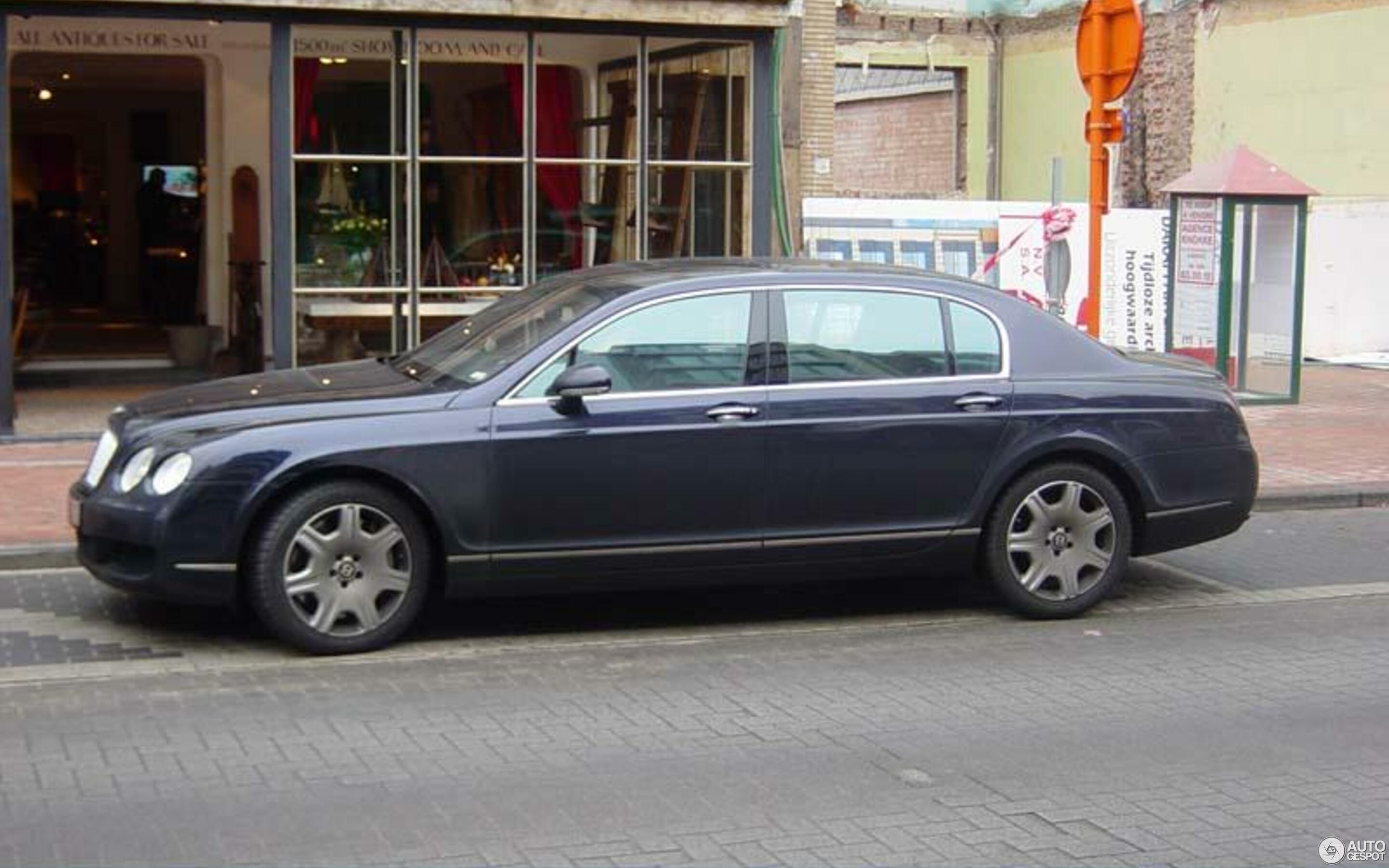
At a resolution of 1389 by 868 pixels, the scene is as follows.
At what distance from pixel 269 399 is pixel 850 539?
2679 millimetres

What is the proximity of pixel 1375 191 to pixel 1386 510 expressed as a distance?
496 inches

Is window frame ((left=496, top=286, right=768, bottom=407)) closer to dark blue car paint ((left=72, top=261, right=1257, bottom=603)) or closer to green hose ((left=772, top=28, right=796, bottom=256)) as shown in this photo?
dark blue car paint ((left=72, top=261, right=1257, bottom=603))

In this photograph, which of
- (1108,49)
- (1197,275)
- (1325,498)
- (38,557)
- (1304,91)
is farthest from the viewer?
(1304,91)

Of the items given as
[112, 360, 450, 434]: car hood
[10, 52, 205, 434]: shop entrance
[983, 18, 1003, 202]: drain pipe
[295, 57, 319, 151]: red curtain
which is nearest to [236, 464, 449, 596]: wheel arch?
[112, 360, 450, 434]: car hood

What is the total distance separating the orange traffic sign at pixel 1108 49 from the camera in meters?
11.8

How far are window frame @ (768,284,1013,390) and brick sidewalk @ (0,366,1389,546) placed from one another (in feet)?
13.6

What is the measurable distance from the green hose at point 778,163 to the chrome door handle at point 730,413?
7611mm

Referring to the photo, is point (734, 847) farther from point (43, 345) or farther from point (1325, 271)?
point (1325, 271)

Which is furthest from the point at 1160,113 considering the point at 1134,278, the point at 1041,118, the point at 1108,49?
the point at 1108,49

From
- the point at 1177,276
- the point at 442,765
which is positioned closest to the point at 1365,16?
the point at 1177,276

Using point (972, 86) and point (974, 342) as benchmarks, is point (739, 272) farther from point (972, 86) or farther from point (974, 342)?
point (972, 86)

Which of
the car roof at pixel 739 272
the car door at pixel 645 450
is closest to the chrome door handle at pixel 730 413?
the car door at pixel 645 450

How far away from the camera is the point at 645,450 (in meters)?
7.88

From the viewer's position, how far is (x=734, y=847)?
5.36m
